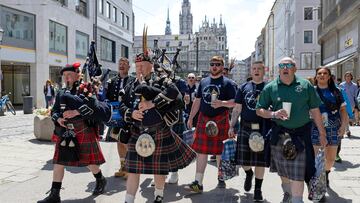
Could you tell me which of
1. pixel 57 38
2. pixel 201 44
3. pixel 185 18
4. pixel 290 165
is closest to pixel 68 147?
pixel 290 165

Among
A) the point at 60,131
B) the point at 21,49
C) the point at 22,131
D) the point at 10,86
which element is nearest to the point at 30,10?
the point at 21,49

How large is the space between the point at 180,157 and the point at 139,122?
62 cm

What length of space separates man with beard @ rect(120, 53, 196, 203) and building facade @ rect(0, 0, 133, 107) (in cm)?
2056

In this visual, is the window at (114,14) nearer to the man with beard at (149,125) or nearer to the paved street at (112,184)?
the paved street at (112,184)

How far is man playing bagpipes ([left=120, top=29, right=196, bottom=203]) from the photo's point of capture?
166 inches

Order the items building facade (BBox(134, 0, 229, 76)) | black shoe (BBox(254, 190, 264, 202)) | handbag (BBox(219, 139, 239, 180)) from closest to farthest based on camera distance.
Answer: black shoe (BBox(254, 190, 264, 202)) → handbag (BBox(219, 139, 239, 180)) → building facade (BBox(134, 0, 229, 76))

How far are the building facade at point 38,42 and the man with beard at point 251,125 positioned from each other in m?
20.3

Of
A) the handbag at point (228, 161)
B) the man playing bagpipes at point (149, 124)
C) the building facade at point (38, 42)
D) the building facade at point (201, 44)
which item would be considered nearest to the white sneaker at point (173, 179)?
the handbag at point (228, 161)

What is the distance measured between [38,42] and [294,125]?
79.9 feet

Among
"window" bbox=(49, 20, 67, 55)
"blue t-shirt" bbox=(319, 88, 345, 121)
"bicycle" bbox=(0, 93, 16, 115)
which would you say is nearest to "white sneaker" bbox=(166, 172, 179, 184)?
"blue t-shirt" bbox=(319, 88, 345, 121)

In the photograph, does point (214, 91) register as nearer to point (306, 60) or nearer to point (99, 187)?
point (99, 187)

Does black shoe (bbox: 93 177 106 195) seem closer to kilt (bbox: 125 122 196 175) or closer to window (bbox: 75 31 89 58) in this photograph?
kilt (bbox: 125 122 196 175)

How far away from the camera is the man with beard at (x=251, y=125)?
17.0ft

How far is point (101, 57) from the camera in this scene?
37.0 meters
